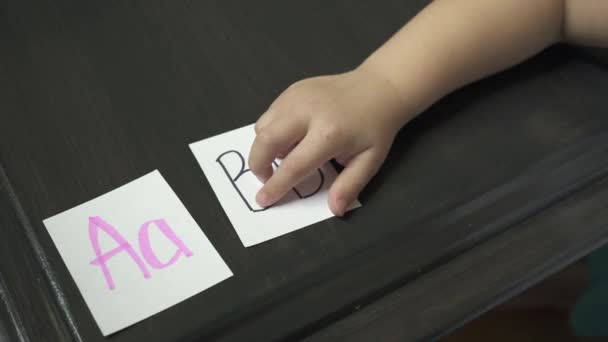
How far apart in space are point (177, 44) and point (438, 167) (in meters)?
0.29

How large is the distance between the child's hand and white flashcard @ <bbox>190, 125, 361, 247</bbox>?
0.04ft

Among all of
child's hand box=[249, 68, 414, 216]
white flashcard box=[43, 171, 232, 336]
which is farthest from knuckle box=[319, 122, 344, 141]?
white flashcard box=[43, 171, 232, 336]

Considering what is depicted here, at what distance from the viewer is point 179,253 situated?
443mm

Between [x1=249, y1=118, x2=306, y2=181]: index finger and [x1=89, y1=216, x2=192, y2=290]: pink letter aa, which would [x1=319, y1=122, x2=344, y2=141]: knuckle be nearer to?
[x1=249, y1=118, x2=306, y2=181]: index finger

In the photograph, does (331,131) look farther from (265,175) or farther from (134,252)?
(134,252)

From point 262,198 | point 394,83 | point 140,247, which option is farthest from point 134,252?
point 394,83

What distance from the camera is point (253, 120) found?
1.72 feet

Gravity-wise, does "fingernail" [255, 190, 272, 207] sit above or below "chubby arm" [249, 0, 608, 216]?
below

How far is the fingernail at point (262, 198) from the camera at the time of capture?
0.47 m

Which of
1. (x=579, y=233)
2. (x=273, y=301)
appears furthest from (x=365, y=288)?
(x=579, y=233)

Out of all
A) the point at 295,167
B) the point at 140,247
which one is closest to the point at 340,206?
the point at 295,167

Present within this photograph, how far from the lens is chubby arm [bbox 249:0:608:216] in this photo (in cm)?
47

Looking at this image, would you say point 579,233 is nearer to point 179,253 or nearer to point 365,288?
point 365,288

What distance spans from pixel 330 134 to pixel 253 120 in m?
0.09
